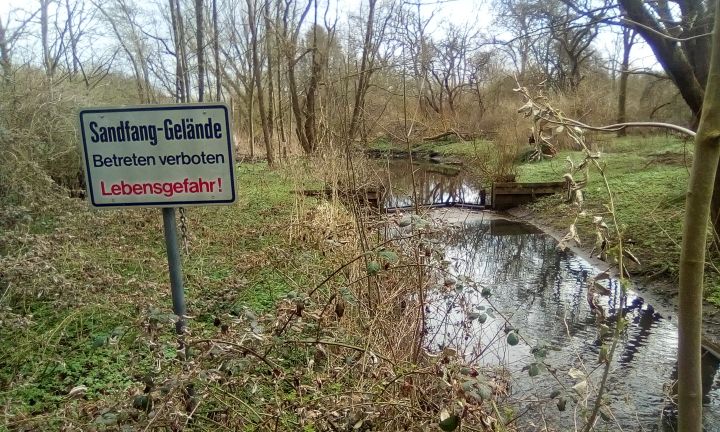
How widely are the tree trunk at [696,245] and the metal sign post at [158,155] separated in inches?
63.5

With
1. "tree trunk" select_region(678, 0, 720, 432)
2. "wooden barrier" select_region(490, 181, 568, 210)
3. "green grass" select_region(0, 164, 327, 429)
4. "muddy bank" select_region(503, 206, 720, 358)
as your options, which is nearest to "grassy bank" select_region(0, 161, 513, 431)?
"green grass" select_region(0, 164, 327, 429)

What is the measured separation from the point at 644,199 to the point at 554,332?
6.19 metres

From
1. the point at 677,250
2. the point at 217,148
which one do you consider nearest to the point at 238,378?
the point at 217,148

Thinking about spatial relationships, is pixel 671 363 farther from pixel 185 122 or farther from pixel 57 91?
pixel 57 91

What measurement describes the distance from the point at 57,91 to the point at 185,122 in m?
5.46

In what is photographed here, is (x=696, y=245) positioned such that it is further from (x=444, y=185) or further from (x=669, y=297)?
(x=444, y=185)

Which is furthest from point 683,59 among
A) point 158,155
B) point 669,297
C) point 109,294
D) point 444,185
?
point 444,185

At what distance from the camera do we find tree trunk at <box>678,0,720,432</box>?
3.57ft

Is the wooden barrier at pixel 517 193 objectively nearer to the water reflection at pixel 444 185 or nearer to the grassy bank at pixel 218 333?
the water reflection at pixel 444 185

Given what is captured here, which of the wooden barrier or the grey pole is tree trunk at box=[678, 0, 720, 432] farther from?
the wooden barrier

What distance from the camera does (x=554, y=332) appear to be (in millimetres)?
5816

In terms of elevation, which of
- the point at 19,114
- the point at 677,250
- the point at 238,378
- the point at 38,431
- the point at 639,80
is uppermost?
the point at 639,80

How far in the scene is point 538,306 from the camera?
666cm

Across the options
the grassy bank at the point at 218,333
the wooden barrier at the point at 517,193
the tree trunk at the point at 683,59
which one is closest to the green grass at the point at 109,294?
the grassy bank at the point at 218,333
